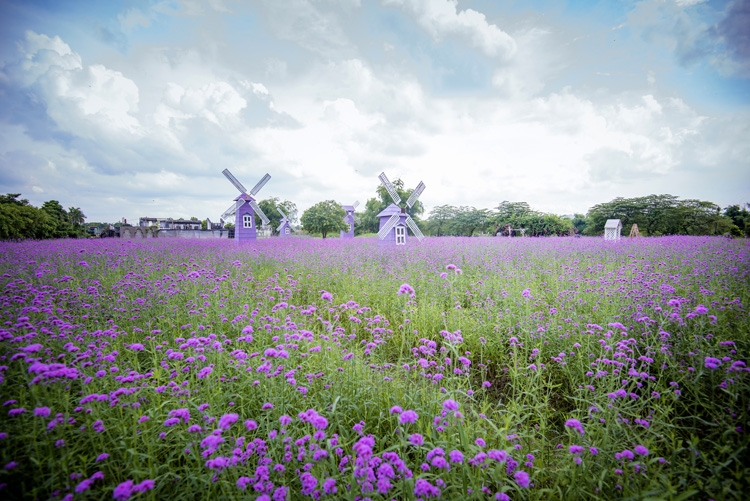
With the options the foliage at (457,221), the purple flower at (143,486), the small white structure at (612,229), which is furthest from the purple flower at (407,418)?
the foliage at (457,221)

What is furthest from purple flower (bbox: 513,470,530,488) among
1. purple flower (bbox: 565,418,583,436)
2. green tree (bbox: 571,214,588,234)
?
green tree (bbox: 571,214,588,234)

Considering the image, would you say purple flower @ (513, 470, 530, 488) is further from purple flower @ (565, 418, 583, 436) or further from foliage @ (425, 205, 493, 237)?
foliage @ (425, 205, 493, 237)

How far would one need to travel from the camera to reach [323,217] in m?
29.3

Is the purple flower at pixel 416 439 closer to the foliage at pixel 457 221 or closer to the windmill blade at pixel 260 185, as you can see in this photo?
the windmill blade at pixel 260 185

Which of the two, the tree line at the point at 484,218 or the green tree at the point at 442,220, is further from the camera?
the green tree at the point at 442,220

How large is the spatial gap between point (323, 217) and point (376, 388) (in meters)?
27.3

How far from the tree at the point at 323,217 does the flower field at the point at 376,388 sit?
21457 millimetres

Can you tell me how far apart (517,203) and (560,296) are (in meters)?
54.8

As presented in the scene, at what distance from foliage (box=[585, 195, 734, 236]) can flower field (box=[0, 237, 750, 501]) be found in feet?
98.6

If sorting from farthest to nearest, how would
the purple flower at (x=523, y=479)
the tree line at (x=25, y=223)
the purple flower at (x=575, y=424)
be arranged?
the tree line at (x=25, y=223) < the purple flower at (x=575, y=424) < the purple flower at (x=523, y=479)

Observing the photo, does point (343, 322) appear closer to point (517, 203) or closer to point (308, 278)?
point (308, 278)

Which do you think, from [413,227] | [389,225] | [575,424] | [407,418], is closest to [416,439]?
[407,418]

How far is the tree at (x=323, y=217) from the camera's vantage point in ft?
96.2

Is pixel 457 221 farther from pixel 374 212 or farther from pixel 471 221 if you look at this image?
pixel 374 212
